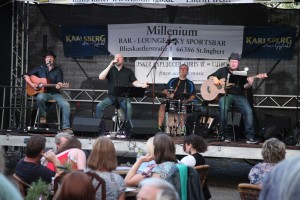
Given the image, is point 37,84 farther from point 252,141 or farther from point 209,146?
point 252,141

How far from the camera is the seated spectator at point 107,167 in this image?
5.16m

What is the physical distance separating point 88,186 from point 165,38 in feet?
31.0

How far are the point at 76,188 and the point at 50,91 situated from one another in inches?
336

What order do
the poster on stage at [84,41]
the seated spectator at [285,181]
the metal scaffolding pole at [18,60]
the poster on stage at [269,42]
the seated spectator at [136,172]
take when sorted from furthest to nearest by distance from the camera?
the poster on stage at [84,41], the metal scaffolding pole at [18,60], the poster on stage at [269,42], the seated spectator at [136,172], the seated spectator at [285,181]

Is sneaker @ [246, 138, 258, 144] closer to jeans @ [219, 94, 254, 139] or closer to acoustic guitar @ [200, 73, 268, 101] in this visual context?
jeans @ [219, 94, 254, 139]

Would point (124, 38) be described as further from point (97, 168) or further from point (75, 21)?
point (97, 168)

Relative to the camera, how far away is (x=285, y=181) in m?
1.78

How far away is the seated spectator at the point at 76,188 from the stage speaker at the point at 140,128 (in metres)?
7.20

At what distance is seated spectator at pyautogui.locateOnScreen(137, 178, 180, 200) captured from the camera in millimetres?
2674

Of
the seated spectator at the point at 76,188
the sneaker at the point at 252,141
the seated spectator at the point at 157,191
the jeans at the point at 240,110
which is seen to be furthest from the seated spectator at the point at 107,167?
the jeans at the point at 240,110

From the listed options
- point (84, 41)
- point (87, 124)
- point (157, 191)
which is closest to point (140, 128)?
point (87, 124)

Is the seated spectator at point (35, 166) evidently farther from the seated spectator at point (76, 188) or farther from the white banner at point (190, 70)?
the white banner at point (190, 70)

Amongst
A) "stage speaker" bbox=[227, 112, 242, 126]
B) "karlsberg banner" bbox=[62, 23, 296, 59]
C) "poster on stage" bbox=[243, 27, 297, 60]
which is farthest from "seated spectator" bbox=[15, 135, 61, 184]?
"poster on stage" bbox=[243, 27, 297, 60]

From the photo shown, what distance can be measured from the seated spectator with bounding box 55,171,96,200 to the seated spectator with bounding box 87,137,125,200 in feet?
4.45
